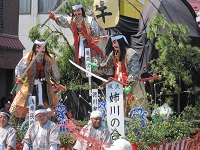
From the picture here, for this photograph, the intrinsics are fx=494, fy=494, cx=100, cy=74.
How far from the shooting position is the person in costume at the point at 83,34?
10.2m

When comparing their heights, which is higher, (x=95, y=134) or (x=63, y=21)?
(x=63, y=21)

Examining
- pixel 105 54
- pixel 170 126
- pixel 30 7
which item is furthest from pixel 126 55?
A: pixel 30 7

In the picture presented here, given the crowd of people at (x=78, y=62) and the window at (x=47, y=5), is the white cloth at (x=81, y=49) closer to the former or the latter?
the crowd of people at (x=78, y=62)

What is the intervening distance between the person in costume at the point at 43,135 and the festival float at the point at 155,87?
0.19m

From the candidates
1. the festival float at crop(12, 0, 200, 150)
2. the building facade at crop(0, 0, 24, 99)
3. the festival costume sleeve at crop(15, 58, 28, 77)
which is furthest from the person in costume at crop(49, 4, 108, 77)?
the building facade at crop(0, 0, 24, 99)

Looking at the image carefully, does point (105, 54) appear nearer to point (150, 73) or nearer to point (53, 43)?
point (150, 73)

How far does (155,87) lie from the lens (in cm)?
996

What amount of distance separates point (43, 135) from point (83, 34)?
12.6 feet

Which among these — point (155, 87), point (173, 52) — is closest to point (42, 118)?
point (173, 52)

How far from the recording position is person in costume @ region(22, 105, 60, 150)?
682cm

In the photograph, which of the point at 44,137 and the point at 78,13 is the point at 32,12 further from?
the point at 44,137

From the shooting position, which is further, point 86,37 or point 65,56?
point 65,56

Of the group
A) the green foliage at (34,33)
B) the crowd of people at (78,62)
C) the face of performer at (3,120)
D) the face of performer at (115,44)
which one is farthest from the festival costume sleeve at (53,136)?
the green foliage at (34,33)

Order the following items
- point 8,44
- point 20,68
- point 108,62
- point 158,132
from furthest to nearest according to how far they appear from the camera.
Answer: point 8,44
point 108,62
point 20,68
point 158,132
